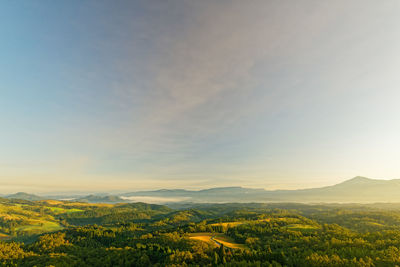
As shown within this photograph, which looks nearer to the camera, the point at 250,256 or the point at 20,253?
the point at 250,256

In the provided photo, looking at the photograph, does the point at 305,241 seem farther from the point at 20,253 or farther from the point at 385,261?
the point at 20,253

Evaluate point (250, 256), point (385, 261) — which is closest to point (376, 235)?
point (385, 261)

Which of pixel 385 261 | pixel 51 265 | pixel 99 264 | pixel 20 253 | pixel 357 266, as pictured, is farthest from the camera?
pixel 20 253

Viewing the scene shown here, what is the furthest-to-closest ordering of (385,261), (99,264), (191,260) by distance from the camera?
(99,264), (191,260), (385,261)

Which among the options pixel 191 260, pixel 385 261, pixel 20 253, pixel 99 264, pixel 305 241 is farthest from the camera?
pixel 20 253

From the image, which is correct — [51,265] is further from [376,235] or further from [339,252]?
[376,235]

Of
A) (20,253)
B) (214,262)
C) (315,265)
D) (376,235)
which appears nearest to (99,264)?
(214,262)

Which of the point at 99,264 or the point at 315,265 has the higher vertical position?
the point at 315,265

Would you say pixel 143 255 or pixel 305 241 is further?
pixel 305 241

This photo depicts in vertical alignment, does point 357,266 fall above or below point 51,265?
above
